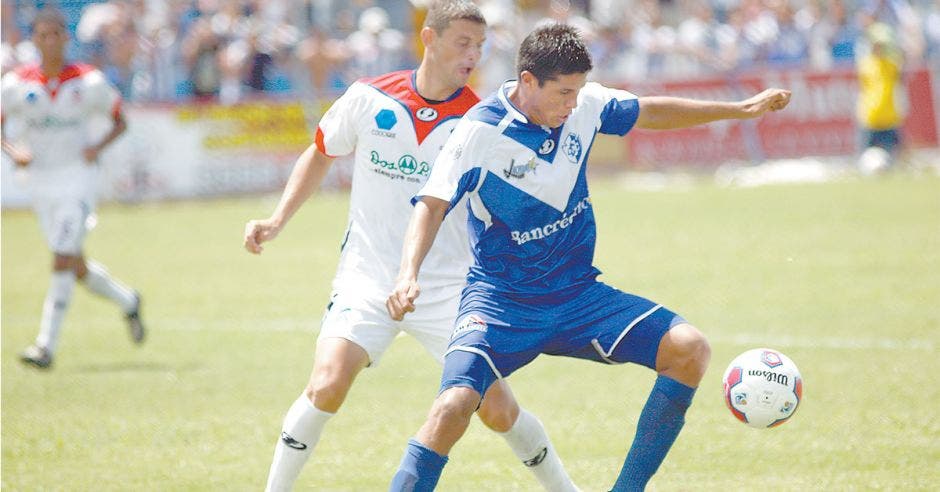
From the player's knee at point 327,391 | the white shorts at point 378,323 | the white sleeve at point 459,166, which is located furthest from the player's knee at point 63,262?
the white sleeve at point 459,166

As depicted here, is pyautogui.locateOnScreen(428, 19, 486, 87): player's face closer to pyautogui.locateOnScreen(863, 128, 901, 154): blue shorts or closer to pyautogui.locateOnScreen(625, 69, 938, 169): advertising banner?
pyautogui.locateOnScreen(863, 128, 901, 154): blue shorts

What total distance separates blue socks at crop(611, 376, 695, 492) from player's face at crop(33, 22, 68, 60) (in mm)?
6841

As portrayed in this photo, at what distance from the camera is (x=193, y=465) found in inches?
294

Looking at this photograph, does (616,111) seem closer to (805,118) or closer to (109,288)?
(109,288)

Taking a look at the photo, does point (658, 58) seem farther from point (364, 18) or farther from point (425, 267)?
point (425, 267)

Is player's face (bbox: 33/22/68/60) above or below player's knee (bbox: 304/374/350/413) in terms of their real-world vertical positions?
above

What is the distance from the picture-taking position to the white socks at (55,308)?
10.4m

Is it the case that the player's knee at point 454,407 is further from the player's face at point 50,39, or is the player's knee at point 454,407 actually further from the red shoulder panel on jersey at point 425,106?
the player's face at point 50,39

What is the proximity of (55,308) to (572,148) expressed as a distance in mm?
6164

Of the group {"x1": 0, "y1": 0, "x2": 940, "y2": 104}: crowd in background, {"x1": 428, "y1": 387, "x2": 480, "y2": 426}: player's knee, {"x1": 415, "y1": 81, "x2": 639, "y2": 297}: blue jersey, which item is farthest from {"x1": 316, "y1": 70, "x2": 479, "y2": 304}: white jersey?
{"x1": 0, "y1": 0, "x2": 940, "y2": 104}: crowd in background

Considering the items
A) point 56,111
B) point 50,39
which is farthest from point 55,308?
point 50,39

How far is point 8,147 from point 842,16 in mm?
19647

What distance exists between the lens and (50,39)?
1066 centimetres

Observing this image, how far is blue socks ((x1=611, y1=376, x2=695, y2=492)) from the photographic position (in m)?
5.66
